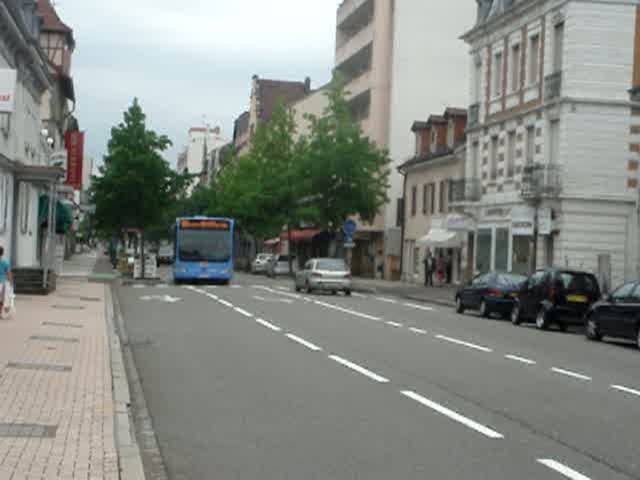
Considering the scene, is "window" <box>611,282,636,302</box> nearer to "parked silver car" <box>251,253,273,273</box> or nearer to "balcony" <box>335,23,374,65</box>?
"balcony" <box>335,23,374,65</box>

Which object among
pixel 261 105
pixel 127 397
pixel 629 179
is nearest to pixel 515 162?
pixel 629 179

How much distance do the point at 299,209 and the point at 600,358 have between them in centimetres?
4439

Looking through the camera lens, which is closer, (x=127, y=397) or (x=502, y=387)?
(x=127, y=397)

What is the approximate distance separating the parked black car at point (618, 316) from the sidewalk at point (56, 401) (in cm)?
1051

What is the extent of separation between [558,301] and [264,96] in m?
96.9

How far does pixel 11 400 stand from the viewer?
10820 millimetres

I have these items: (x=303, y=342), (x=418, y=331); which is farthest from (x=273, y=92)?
(x=303, y=342)

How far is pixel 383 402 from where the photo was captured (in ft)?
39.6

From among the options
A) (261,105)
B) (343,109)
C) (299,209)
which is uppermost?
(261,105)

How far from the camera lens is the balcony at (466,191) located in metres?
48.0

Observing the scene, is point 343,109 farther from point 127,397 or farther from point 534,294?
point 127,397

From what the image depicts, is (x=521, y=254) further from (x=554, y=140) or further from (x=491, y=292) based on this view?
(x=491, y=292)

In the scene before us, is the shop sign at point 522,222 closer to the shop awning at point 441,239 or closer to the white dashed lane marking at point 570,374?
the white dashed lane marking at point 570,374

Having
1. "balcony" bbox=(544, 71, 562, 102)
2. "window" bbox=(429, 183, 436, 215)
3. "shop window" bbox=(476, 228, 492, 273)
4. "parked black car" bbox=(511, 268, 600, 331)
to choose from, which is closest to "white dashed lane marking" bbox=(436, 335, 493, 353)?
"parked black car" bbox=(511, 268, 600, 331)
